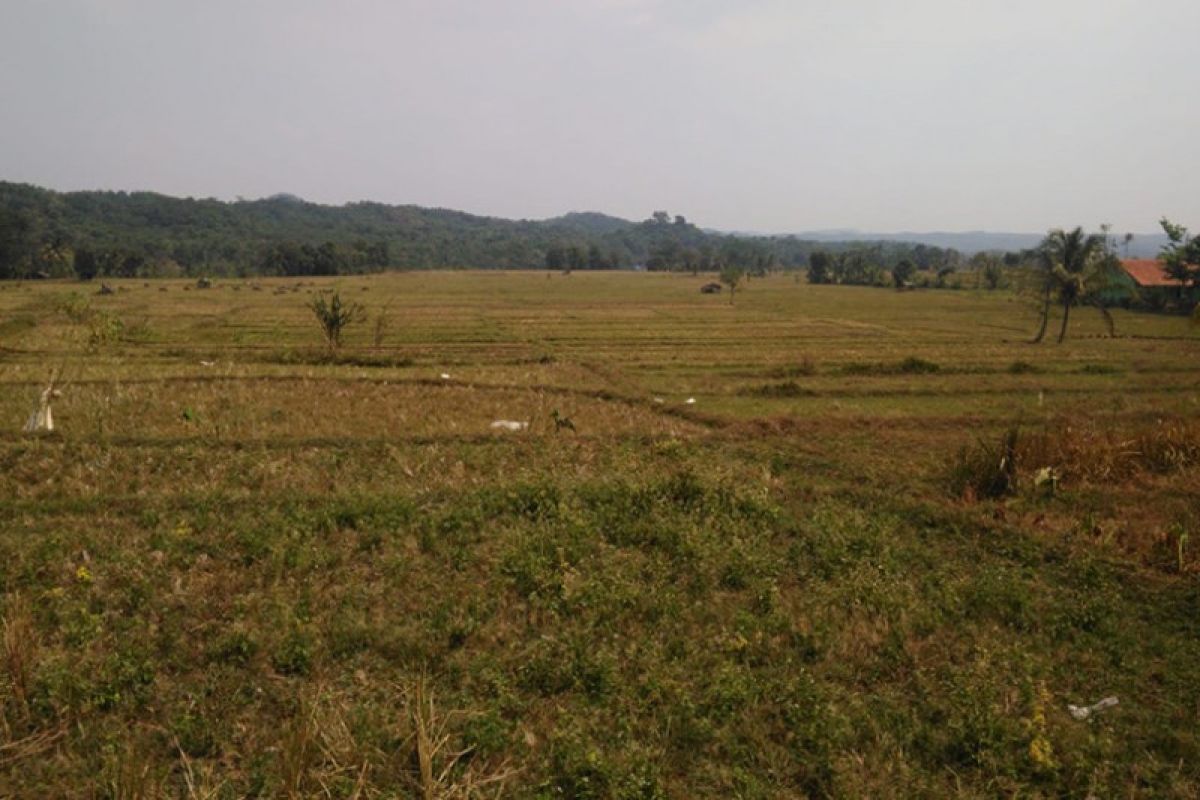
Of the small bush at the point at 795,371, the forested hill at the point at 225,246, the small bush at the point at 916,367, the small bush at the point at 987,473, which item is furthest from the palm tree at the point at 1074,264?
the forested hill at the point at 225,246

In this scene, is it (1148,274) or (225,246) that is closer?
(1148,274)

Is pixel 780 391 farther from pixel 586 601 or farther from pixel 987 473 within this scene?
pixel 586 601

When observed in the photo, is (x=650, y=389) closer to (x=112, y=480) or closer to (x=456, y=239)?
(x=112, y=480)

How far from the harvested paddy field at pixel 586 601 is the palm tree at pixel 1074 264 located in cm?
2207

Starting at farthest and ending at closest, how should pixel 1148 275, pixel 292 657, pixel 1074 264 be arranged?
pixel 1148 275 < pixel 1074 264 < pixel 292 657

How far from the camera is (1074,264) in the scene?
39.4m

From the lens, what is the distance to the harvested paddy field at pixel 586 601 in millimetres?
6496

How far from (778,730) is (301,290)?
236 feet

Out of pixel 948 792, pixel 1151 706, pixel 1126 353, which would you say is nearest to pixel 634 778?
pixel 948 792

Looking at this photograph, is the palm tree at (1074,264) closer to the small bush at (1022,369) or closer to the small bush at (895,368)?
the small bush at (1022,369)

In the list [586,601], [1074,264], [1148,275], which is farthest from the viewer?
[1148,275]

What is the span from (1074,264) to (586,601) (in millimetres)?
40978

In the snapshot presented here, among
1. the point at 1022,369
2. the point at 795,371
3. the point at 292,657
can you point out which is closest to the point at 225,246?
the point at 795,371

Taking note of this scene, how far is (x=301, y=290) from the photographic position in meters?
70.7
